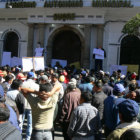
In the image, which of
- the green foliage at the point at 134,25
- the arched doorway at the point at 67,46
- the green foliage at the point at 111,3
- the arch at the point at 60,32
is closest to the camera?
the green foliage at the point at 134,25

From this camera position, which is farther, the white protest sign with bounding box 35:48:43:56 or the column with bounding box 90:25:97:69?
the white protest sign with bounding box 35:48:43:56

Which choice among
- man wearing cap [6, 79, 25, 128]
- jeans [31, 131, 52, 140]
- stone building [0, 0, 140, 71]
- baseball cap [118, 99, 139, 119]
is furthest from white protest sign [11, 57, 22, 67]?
baseball cap [118, 99, 139, 119]

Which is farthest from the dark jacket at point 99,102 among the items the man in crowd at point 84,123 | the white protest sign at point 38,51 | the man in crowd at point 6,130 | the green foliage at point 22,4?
the green foliage at point 22,4

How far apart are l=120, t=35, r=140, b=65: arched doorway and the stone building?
32cm

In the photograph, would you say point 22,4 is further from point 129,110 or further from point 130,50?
point 129,110

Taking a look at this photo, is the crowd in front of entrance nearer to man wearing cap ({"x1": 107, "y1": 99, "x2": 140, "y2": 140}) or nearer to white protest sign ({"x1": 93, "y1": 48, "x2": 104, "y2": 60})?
man wearing cap ({"x1": 107, "y1": 99, "x2": 140, "y2": 140})

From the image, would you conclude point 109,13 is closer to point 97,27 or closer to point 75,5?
point 97,27

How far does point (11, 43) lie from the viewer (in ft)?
71.2

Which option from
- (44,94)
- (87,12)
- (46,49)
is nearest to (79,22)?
(87,12)

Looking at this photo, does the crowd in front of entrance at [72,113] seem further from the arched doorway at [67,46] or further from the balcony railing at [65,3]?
the arched doorway at [67,46]

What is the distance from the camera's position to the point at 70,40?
2014cm

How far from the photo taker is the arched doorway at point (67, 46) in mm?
19938

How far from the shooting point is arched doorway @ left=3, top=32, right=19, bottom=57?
70.2 feet

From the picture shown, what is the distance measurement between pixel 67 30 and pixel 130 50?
16.7 ft
